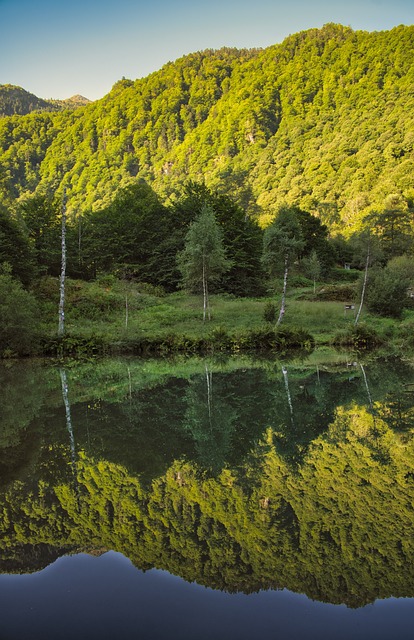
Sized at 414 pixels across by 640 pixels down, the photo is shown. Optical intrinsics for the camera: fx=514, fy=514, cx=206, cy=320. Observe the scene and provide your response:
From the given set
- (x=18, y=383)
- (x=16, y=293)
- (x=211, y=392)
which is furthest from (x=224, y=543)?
(x=16, y=293)

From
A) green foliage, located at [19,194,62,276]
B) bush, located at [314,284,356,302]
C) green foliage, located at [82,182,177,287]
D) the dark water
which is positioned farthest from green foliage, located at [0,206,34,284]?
the dark water

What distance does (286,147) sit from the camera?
520 ft

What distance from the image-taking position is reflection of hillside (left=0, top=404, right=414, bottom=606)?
474 cm

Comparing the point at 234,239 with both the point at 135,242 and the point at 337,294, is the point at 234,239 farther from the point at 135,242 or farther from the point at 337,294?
the point at 337,294

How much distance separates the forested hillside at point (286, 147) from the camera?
372ft

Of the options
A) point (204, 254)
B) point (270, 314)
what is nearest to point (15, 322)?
point (204, 254)

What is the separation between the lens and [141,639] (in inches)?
149

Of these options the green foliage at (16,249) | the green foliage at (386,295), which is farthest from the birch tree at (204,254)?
the green foliage at (386,295)

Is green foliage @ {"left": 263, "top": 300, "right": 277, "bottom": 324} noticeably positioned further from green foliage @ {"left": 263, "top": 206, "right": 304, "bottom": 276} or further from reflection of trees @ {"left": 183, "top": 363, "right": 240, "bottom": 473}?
reflection of trees @ {"left": 183, "top": 363, "right": 240, "bottom": 473}

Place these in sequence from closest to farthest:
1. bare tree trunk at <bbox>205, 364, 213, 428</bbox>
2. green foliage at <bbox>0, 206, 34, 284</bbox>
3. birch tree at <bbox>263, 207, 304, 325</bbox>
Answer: bare tree trunk at <bbox>205, 364, 213, 428</bbox>
birch tree at <bbox>263, 207, 304, 325</bbox>
green foliage at <bbox>0, 206, 34, 284</bbox>

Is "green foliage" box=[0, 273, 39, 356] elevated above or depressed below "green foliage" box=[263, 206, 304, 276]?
below

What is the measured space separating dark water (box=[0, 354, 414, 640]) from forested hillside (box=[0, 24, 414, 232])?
9184 centimetres

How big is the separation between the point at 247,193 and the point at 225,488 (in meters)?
95.7

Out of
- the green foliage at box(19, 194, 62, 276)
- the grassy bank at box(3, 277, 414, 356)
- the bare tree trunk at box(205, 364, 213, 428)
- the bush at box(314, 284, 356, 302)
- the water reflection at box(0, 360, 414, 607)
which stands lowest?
the grassy bank at box(3, 277, 414, 356)
